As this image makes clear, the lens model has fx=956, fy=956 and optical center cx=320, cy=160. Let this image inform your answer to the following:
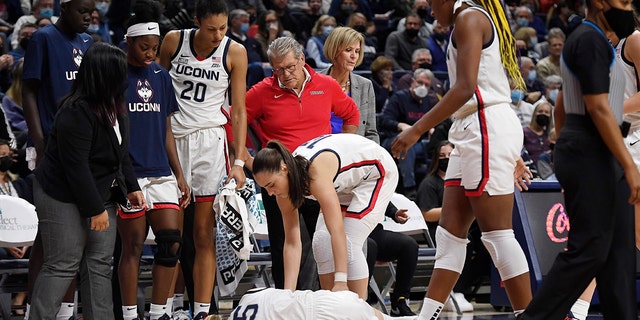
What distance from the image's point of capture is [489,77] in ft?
14.7

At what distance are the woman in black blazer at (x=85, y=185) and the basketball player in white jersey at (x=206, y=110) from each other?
0.97m

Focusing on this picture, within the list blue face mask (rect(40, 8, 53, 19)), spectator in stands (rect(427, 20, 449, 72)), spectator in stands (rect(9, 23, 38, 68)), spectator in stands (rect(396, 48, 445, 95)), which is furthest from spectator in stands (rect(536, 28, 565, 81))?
spectator in stands (rect(9, 23, 38, 68))

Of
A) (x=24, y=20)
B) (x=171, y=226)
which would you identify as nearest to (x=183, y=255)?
(x=171, y=226)

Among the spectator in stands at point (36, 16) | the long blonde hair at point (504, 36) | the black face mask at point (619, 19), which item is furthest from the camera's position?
the spectator in stands at point (36, 16)

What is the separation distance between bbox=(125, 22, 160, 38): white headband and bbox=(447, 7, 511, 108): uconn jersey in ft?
6.20

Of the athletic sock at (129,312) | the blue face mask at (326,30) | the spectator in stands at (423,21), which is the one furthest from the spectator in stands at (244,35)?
the athletic sock at (129,312)

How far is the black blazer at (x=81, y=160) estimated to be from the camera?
173 inches

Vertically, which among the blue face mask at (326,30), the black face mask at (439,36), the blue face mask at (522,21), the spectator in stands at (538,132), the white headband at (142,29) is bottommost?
the spectator in stands at (538,132)

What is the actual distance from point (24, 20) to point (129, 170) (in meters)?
6.21

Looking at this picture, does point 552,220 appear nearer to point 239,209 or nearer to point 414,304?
point 414,304

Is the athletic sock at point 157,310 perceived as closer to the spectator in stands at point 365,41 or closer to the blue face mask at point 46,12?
the blue face mask at point 46,12

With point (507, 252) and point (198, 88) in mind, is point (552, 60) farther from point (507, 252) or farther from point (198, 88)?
point (507, 252)

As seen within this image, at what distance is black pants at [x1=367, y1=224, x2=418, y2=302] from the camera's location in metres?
6.84

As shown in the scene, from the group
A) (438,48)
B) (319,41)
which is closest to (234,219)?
(319,41)
